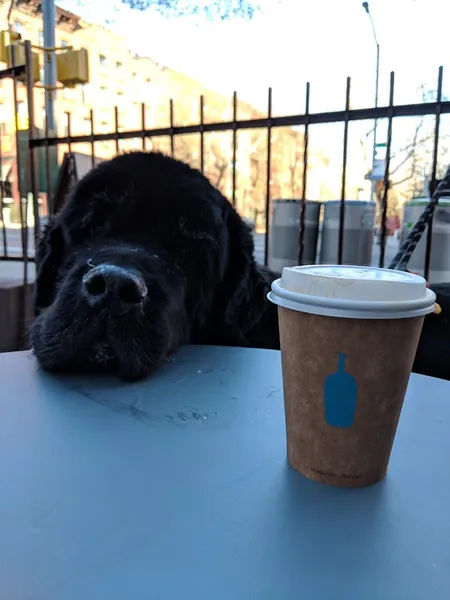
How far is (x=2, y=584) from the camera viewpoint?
49cm

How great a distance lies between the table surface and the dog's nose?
0.30 meters

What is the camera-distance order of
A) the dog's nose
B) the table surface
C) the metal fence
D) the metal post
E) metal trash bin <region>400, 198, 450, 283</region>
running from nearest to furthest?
the table surface, the dog's nose, the metal fence, metal trash bin <region>400, 198, 450, 283</region>, the metal post

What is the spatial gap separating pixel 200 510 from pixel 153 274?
0.98m

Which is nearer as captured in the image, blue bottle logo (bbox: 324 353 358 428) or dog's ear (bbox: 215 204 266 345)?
blue bottle logo (bbox: 324 353 358 428)

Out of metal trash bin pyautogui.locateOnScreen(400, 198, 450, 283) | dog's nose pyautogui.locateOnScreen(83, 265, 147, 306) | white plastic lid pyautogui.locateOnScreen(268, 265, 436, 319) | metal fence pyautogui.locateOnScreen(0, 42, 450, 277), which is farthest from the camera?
metal trash bin pyautogui.locateOnScreen(400, 198, 450, 283)

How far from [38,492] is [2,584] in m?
0.18

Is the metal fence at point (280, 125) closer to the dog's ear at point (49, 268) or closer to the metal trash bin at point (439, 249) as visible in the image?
the metal trash bin at point (439, 249)

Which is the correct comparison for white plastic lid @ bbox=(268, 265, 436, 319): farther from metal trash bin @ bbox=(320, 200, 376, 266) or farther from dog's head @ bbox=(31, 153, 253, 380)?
metal trash bin @ bbox=(320, 200, 376, 266)

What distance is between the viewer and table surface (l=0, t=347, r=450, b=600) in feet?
1.66

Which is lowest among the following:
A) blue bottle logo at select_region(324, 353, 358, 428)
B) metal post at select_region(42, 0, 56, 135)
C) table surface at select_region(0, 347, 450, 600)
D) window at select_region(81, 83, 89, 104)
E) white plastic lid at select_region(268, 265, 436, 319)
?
table surface at select_region(0, 347, 450, 600)

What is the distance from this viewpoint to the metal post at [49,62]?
727 centimetres

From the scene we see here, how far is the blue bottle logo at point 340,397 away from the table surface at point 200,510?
107 millimetres

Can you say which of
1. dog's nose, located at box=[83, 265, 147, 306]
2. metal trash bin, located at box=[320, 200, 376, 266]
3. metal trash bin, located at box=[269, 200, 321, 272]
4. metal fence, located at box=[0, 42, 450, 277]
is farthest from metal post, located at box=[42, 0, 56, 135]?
dog's nose, located at box=[83, 265, 147, 306]

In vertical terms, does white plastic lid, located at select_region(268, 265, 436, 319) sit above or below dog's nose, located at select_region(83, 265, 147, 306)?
above
